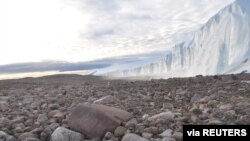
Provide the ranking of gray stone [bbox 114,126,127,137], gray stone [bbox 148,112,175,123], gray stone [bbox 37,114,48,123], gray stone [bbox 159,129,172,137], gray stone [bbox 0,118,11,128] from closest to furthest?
gray stone [bbox 159,129,172,137] → gray stone [bbox 114,126,127,137] → gray stone [bbox 148,112,175,123] → gray stone [bbox 0,118,11,128] → gray stone [bbox 37,114,48,123]

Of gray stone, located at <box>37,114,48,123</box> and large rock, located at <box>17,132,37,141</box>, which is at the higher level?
gray stone, located at <box>37,114,48,123</box>

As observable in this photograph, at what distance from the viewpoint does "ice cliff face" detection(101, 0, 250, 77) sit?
21.8m

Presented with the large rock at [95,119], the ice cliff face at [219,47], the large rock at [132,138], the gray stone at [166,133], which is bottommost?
the large rock at [132,138]

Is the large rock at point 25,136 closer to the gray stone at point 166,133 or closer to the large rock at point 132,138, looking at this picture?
the large rock at point 132,138

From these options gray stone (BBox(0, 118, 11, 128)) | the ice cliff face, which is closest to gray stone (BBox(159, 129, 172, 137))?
gray stone (BBox(0, 118, 11, 128))

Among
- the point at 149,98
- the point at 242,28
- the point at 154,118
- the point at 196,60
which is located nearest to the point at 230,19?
the point at 242,28

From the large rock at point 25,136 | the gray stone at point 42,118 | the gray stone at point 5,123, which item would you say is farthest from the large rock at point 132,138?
the gray stone at point 5,123

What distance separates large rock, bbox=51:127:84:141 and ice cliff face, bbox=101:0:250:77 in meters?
16.0

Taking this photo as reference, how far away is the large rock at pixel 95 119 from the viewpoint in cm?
376

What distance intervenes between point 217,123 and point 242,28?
19.9 m

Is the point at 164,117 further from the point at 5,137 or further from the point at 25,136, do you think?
the point at 5,137

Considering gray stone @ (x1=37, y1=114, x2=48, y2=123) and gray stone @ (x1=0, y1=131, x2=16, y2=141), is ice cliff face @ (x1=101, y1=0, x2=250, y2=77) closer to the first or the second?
gray stone @ (x1=37, y1=114, x2=48, y2=123)

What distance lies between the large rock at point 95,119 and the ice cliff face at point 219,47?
1557 cm

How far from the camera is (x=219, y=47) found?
23188 millimetres
